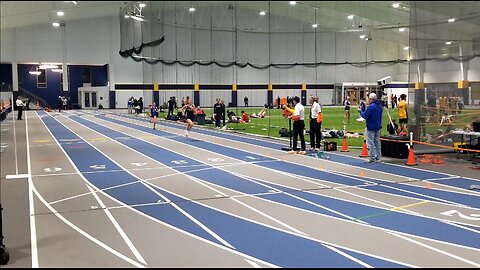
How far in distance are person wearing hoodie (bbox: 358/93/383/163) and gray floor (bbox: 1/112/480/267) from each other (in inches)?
58.4

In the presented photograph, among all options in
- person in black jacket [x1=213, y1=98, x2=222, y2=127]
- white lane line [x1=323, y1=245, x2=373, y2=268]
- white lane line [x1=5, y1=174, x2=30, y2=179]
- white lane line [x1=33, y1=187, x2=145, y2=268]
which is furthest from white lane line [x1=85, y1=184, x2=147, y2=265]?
person in black jacket [x1=213, y1=98, x2=222, y2=127]

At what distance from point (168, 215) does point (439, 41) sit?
12739 millimetres

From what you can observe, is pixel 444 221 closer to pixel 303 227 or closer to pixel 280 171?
pixel 303 227

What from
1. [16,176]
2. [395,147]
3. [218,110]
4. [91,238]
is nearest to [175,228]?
[91,238]

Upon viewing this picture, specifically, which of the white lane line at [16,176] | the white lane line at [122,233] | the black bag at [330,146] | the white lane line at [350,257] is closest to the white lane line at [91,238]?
the white lane line at [122,233]

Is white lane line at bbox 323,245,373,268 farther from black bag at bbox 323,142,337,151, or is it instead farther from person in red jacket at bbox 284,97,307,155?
black bag at bbox 323,142,337,151

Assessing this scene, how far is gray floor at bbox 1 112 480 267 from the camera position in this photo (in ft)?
19.9

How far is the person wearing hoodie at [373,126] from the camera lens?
14.1 metres

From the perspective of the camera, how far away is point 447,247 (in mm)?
6520

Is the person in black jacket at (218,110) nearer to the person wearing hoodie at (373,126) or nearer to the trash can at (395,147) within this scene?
the trash can at (395,147)

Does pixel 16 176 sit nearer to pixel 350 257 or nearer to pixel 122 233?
pixel 122 233

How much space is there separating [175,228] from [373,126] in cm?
846

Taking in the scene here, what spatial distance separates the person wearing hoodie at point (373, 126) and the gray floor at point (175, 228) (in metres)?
1.48

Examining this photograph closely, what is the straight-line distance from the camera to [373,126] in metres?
14.1
